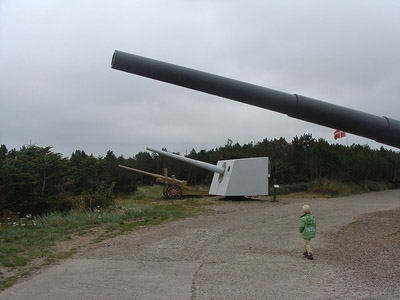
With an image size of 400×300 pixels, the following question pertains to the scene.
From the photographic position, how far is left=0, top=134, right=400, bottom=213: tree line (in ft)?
40.2

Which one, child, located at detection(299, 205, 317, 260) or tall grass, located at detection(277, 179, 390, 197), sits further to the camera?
tall grass, located at detection(277, 179, 390, 197)

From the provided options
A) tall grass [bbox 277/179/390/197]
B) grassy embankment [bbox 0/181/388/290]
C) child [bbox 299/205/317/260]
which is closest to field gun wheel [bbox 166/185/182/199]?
grassy embankment [bbox 0/181/388/290]

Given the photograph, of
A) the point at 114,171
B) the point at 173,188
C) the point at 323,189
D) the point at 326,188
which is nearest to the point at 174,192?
the point at 173,188

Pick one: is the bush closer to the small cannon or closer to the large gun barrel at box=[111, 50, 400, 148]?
the small cannon

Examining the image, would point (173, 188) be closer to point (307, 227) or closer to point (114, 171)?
point (114, 171)

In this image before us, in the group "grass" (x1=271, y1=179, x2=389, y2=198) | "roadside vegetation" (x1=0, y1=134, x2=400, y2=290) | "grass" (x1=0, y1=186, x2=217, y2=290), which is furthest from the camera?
"grass" (x1=271, y1=179, x2=389, y2=198)

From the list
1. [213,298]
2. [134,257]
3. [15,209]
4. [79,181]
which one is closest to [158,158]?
[79,181]

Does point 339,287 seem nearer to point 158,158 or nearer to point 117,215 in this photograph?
point 117,215

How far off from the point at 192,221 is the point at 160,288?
20.4ft

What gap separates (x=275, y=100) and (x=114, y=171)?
2075 cm

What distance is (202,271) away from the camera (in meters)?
5.30

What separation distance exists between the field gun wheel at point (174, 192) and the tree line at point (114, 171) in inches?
111

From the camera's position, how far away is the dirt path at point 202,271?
4285 mm

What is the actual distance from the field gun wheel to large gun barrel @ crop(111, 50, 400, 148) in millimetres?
16606
